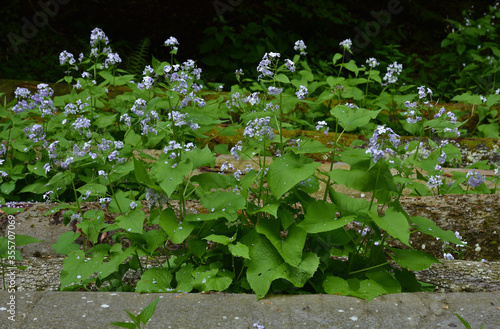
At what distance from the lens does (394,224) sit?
191 cm

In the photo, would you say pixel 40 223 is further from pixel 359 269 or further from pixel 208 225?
pixel 359 269

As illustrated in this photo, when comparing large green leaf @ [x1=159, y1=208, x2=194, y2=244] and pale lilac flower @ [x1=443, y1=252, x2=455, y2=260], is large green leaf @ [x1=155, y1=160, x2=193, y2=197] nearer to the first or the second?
large green leaf @ [x1=159, y1=208, x2=194, y2=244]

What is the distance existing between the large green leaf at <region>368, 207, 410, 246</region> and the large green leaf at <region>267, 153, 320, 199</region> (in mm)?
281

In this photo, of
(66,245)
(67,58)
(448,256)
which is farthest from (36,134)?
(448,256)

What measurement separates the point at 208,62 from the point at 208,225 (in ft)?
20.9

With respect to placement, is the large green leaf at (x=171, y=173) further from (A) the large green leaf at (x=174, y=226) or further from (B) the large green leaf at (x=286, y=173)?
(B) the large green leaf at (x=286, y=173)

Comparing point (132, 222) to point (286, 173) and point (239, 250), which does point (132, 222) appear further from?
point (286, 173)

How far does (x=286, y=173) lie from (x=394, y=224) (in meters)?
0.44

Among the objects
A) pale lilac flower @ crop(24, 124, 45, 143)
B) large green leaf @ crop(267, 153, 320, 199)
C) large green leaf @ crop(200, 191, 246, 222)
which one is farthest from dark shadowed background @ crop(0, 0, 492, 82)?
large green leaf @ crop(267, 153, 320, 199)

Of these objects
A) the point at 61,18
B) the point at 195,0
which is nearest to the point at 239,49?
the point at 195,0

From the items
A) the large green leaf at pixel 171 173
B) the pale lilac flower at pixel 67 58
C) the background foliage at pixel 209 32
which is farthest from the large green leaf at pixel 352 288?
the background foliage at pixel 209 32

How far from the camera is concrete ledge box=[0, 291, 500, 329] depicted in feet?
5.80

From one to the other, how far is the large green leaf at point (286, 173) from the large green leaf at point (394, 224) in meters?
0.28

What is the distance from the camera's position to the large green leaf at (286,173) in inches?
76.9
